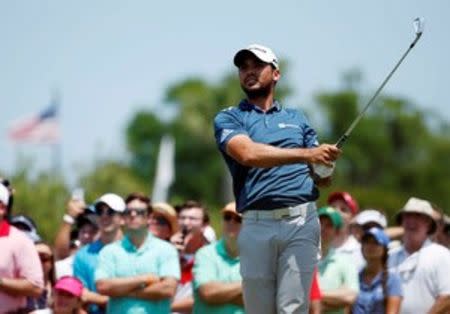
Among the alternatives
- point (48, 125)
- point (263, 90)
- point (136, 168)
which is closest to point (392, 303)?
point (263, 90)

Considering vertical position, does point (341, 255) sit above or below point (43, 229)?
below

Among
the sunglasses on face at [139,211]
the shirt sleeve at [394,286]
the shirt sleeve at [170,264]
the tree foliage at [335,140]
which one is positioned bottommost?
the shirt sleeve at [394,286]

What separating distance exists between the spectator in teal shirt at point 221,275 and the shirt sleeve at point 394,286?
4.54ft

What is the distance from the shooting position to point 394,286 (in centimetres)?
1538

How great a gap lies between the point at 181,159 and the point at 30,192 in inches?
3125

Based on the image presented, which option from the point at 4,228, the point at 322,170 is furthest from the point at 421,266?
the point at 322,170

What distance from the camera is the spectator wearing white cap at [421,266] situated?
15.5 meters

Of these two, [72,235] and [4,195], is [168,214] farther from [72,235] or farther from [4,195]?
[4,195]

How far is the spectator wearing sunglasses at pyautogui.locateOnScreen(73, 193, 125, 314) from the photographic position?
16.2 m

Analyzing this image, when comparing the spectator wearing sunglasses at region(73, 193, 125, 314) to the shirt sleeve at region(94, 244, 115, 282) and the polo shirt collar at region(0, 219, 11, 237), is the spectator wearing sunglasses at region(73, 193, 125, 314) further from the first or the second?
the polo shirt collar at region(0, 219, 11, 237)

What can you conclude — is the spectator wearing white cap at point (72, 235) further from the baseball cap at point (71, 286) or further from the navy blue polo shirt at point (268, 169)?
the navy blue polo shirt at point (268, 169)

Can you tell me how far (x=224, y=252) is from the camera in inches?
605

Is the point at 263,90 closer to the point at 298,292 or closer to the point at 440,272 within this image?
the point at 298,292

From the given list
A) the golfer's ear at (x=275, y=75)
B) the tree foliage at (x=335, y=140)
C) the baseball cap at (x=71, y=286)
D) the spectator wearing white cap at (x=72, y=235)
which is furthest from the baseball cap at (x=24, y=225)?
the tree foliage at (x=335, y=140)
